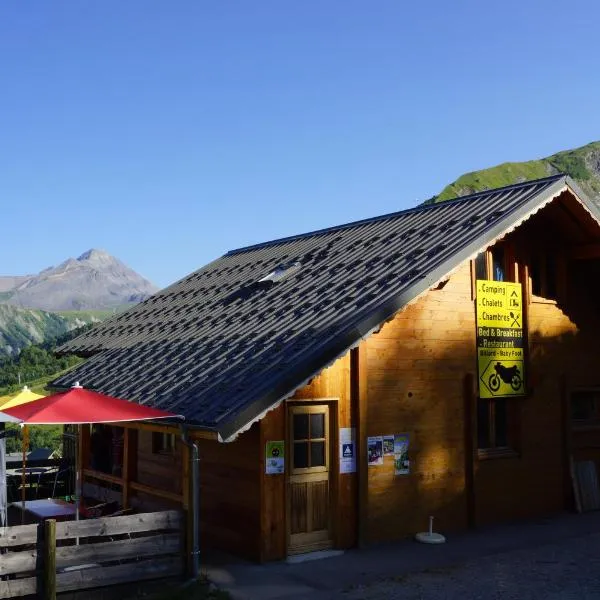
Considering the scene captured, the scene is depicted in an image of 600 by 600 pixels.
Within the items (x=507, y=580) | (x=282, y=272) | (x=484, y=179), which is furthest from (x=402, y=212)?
(x=484, y=179)

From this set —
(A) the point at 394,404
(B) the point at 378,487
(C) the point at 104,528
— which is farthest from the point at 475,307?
(C) the point at 104,528

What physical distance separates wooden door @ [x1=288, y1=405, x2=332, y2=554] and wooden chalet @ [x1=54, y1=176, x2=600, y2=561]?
25 mm

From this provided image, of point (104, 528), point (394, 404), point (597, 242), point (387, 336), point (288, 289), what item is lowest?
point (104, 528)

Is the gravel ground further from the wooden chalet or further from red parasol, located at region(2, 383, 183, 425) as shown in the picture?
red parasol, located at region(2, 383, 183, 425)

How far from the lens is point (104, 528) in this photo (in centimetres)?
982

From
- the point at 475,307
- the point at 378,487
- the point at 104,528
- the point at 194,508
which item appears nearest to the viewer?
the point at 104,528

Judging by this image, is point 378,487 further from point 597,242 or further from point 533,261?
point 597,242

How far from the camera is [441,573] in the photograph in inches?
432

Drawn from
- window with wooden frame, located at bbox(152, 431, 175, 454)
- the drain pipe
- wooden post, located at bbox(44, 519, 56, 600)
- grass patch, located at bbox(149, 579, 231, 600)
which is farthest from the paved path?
window with wooden frame, located at bbox(152, 431, 175, 454)

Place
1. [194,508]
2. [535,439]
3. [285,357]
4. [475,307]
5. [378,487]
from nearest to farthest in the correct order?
[194,508], [285,357], [378,487], [475,307], [535,439]

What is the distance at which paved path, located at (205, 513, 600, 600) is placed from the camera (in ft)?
32.9

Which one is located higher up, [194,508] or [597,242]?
[597,242]

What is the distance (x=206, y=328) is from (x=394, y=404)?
4188 millimetres

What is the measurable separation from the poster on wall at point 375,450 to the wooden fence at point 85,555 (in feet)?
11.2
